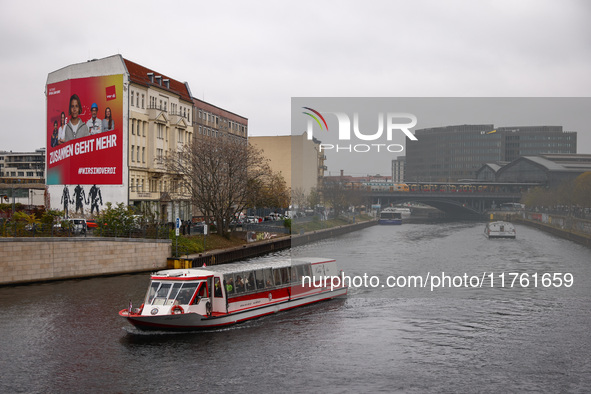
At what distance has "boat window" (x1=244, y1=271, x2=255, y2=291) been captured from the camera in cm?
3475

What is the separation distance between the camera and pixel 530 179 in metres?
84.8

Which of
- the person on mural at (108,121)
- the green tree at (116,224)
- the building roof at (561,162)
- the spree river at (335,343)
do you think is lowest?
the spree river at (335,343)

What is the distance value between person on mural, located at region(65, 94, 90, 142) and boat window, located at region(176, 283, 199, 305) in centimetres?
4243

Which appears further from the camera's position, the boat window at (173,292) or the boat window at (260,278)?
the boat window at (260,278)

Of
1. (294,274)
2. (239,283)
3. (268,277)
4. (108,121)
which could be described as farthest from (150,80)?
(239,283)

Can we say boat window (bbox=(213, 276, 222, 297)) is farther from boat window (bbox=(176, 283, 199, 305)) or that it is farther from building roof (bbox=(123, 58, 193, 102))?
building roof (bbox=(123, 58, 193, 102))

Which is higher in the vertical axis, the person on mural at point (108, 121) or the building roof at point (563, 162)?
the person on mural at point (108, 121)

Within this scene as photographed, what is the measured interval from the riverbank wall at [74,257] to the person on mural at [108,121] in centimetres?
1992

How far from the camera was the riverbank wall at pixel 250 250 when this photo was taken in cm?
5322

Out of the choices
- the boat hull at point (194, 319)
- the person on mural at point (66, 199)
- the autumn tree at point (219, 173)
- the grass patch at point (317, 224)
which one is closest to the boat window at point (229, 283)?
the boat hull at point (194, 319)

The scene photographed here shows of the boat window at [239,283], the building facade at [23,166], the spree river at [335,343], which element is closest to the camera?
the spree river at [335,343]

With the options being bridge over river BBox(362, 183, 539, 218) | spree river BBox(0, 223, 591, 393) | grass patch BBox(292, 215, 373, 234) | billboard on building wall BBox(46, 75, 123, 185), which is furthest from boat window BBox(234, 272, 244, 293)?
bridge over river BBox(362, 183, 539, 218)

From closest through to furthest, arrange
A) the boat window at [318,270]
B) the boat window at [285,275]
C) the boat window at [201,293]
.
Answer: the boat window at [201,293]
the boat window at [285,275]
the boat window at [318,270]

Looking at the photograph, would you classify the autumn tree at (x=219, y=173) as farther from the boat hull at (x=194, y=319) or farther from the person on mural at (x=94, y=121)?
the boat hull at (x=194, y=319)
